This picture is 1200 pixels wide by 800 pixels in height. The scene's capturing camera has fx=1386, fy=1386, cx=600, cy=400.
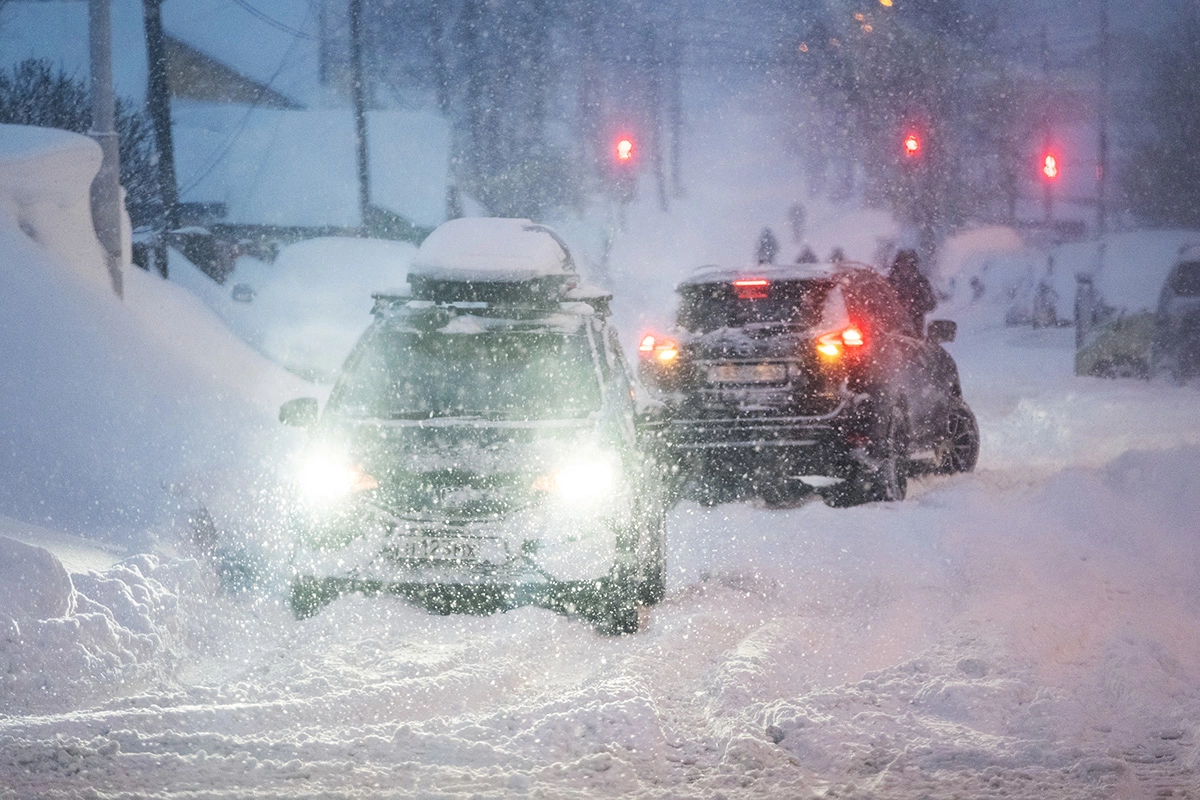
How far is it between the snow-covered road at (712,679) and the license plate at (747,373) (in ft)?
3.40

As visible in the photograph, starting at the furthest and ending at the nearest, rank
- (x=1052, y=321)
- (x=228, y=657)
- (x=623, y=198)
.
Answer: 1. (x=623, y=198)
2. (x=1052, y=321)
3. (x=228, y=657)

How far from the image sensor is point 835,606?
24.3 ft

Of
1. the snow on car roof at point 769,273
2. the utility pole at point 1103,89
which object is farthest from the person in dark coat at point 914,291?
the utility pole at point 1103,89

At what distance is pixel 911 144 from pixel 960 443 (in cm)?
1222

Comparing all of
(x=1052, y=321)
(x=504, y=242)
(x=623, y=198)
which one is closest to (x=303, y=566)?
(x=504, y=242)

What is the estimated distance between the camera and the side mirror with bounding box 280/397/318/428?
7379 millimetres

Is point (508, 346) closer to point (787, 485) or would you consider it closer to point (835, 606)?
point (835, 606)

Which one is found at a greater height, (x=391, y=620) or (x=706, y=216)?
(x=706, y=216)

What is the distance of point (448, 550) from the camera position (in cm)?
655

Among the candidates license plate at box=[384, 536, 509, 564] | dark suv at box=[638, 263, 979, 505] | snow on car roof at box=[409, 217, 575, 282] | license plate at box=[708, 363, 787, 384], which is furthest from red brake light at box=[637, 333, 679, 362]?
license plate at box=[384, 536, 509, 564]

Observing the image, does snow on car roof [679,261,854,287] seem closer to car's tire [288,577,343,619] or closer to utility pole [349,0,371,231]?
car's tire [288,577,343,619]

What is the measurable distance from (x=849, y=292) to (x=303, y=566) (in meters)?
4.55

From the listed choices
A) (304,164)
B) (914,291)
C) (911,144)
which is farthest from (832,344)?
(304,164)

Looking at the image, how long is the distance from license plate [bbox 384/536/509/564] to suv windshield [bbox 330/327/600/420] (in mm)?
758
